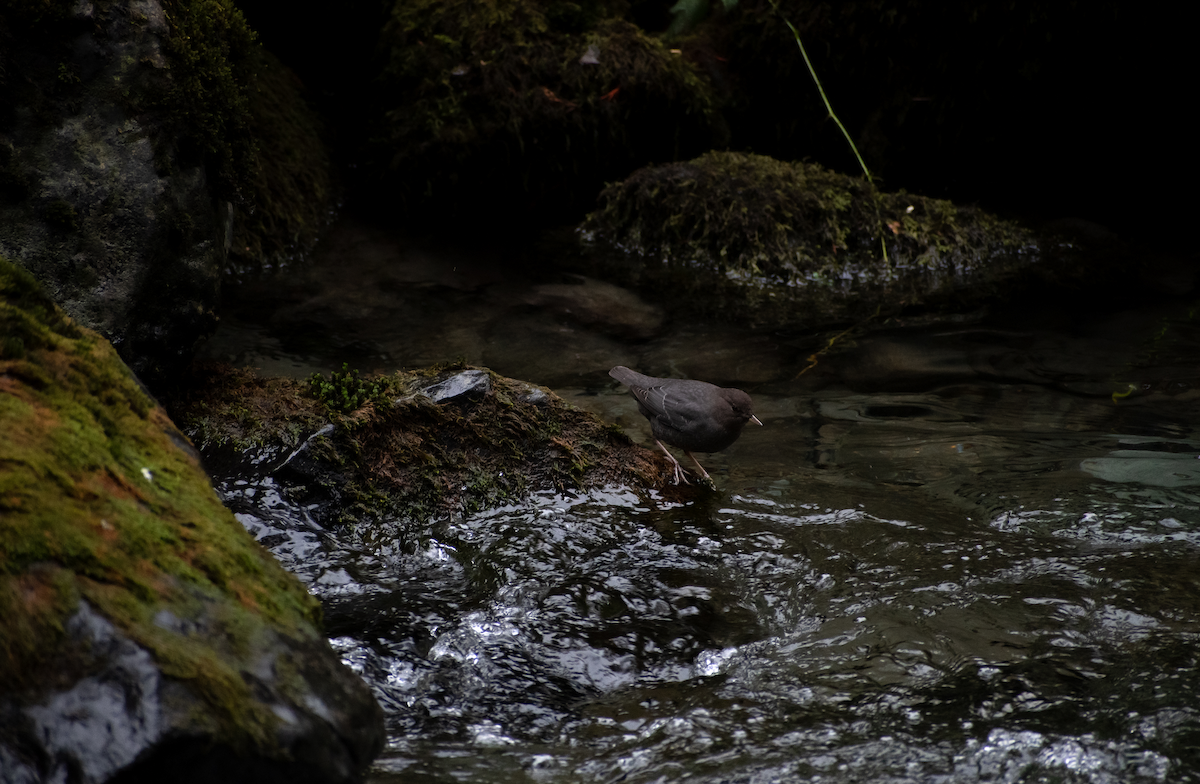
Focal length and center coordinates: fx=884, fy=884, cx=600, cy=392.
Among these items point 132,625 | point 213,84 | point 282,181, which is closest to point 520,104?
point 282,181

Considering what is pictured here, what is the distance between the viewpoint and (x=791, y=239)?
798 centimetres

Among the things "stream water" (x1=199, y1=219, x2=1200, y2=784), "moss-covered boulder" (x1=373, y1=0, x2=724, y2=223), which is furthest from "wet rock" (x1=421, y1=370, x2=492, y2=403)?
"moss-covered boulder" (x1=373, y1=0, x2=724, y2=223)

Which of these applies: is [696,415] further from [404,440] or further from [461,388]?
[404,440]

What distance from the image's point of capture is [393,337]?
20.1ft

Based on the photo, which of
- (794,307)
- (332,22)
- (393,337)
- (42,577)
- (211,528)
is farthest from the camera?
(332,22)

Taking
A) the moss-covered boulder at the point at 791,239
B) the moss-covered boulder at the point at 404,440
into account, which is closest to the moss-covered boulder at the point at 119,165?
the moss-covered boulder at the point at 404,440

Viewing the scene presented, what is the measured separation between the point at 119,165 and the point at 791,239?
5.65m

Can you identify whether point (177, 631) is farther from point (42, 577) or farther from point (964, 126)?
point (964, 126)

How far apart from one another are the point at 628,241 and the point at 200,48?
4.68 meters

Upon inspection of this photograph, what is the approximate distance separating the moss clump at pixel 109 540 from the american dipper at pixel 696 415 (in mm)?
2453

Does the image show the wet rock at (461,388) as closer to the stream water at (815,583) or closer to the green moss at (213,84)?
the stream water at (815,583)

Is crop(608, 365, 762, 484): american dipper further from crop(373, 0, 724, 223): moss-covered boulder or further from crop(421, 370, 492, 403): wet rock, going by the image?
crop(373, 0, 724, 223): moss-covered boulder

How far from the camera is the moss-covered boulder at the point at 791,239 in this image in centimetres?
768

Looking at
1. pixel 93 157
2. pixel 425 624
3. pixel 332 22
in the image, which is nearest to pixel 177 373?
pixel 93 157
